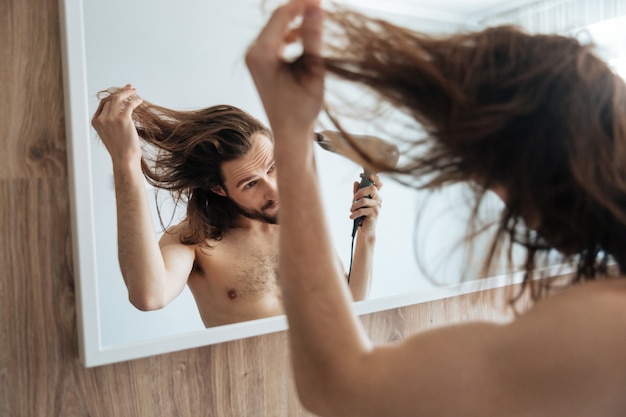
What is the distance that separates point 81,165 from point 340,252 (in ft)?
1.55

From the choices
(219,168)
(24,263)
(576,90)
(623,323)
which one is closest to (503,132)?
(576,90)

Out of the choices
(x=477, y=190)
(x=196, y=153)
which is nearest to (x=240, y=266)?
(x=196, y=153)

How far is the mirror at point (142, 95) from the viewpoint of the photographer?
0.80 metres

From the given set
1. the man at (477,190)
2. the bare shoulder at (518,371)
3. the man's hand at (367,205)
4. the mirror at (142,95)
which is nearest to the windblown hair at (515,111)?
the man at (477,190)

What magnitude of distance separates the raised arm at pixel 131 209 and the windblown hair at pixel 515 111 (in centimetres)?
43

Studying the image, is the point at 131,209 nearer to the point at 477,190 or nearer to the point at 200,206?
the point at 200,206

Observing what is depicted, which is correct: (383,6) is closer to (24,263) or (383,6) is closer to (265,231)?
(265,231)

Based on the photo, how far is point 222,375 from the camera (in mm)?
971

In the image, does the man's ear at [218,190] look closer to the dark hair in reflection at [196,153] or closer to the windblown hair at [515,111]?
the dark hair in reflection at [196,153]

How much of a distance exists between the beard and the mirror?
13 centimetres

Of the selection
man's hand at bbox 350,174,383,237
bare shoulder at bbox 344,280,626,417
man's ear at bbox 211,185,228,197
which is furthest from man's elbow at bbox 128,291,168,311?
bare shoulder at bbox 344,280,626,417

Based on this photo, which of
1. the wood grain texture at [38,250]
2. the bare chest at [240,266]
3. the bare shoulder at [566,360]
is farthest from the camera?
the bare chest at [240,266]

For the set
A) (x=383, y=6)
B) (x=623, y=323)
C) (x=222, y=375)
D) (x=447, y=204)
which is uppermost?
(x=383, y=6)

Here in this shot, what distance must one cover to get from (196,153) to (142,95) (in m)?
0.12
